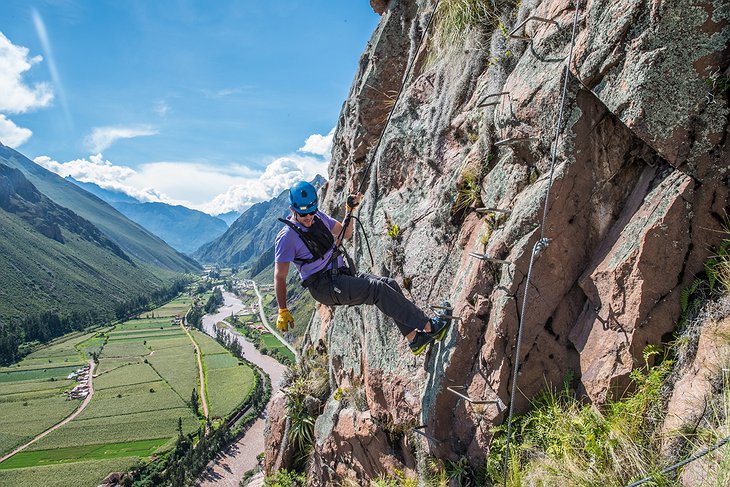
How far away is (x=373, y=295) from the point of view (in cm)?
674

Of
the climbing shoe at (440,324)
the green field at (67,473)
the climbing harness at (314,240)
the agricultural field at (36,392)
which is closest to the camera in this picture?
the climbing shoe at (440,324)

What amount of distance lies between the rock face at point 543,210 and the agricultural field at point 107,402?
76.9 metres

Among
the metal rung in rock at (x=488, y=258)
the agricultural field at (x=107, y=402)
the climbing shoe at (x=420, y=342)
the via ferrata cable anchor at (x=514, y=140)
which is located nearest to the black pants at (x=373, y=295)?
the climbing shoe at (x=420, y=342)

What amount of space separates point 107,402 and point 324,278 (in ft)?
358

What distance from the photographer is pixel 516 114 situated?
19.1ft

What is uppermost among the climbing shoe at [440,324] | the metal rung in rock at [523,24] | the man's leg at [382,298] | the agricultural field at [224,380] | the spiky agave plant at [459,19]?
the spiky agave plant at [459,19]

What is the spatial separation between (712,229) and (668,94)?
1567 millimetres

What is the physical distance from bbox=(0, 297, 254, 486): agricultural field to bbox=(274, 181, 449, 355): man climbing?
251 ft

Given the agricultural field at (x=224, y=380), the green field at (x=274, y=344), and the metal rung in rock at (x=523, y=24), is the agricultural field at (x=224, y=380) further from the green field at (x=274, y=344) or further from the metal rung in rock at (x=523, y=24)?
the metal rung in rock at (x=523, y=24)

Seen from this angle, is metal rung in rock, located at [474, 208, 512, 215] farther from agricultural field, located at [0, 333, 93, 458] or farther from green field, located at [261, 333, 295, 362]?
green field, located at [261, 333, 295, 362]

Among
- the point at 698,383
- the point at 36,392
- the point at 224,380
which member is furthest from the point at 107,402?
the point at 698,383

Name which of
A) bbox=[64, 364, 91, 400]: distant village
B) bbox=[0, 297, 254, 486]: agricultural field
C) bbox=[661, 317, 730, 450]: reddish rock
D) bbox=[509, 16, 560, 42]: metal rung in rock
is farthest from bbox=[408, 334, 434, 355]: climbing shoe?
bbox=[64, 364, 91, 400]: distant village

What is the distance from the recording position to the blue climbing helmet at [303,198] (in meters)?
6.78

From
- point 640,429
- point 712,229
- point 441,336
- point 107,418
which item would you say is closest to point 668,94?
point 712,229
